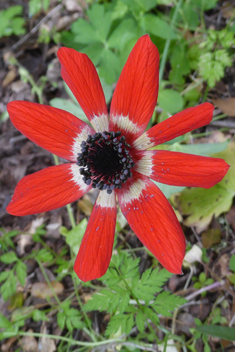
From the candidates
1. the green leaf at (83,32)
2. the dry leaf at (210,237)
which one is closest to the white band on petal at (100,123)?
the dry leaf at (210,237)

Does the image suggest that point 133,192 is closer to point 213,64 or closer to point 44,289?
point 213,64

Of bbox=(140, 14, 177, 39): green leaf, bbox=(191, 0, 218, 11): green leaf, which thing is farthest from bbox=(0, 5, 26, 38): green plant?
bbox=(191, 0, 218, 11): green leaf

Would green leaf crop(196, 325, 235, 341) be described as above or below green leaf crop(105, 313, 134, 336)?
below

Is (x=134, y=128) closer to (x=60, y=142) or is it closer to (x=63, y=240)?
(x=60, y=142)

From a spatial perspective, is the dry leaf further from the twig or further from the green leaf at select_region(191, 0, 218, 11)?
the twig

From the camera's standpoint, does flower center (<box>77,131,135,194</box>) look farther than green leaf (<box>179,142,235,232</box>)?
No

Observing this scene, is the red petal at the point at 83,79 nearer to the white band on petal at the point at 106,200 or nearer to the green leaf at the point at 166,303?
the white band on petal at the point at 106,200

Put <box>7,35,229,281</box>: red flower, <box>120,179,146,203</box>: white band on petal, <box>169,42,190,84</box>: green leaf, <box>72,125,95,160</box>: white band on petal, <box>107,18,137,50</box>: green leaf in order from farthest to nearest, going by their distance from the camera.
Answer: <box>169,42,190,84</box>: green leaf, <box>107,18,137,50</box>: green leaf, <box>72,125,95,160</box>: white band on petal, <box>120,179,146,203</box>: white band on petal, <box>7,35,229,281</box>: red flower
